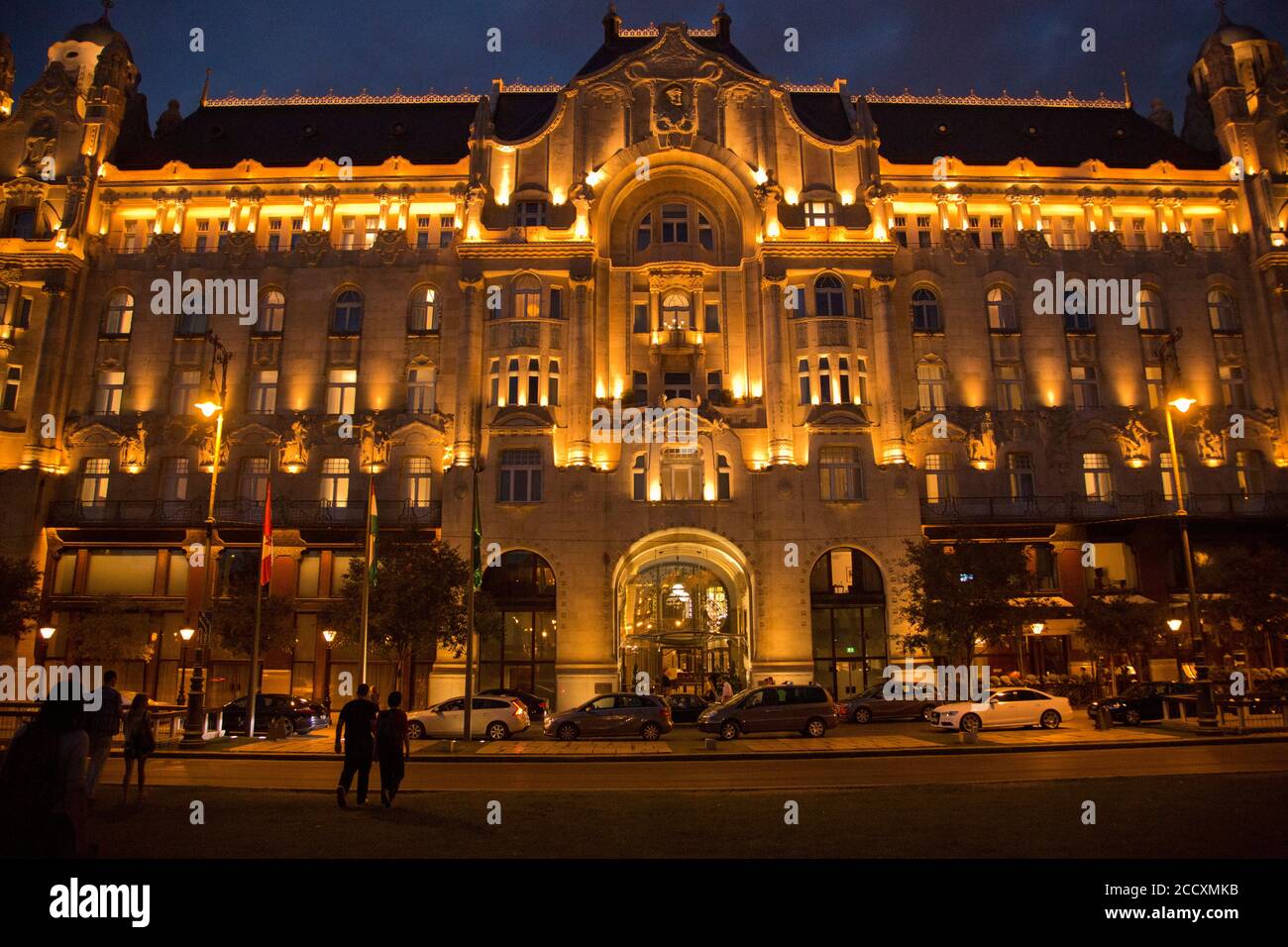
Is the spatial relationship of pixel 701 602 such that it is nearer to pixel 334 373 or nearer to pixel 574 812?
pixel 334 373

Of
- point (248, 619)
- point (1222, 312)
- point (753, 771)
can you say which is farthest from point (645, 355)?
point (1222, 312)

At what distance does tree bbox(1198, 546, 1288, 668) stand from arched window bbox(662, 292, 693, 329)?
94.4ft

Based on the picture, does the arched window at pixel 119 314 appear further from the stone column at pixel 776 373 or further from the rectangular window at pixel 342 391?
the stone column at pixel 776 373

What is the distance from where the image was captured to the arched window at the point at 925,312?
48.8 meters

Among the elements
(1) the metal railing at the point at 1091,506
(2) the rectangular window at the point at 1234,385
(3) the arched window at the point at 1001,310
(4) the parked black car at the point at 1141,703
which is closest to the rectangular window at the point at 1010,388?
(3) the arched window at the point at 1001,310

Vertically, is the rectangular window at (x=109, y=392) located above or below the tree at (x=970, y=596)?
above

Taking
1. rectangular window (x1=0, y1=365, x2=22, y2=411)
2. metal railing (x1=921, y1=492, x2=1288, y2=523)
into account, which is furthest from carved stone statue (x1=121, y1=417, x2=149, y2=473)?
metal railing (x1=921, y1=492, x2=1288, y2=523)

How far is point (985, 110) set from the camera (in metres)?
58.1

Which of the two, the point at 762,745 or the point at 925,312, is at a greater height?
the point at 925,312

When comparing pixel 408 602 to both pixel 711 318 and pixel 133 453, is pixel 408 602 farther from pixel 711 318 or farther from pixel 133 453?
pixel 711 318

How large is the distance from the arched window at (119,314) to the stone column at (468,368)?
19.0 meters

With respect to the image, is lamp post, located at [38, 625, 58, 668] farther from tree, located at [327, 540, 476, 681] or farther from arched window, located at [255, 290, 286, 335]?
arched window, located at [255, 290, 286, 335]

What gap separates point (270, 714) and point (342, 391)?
20.0 meters

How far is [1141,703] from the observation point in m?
32.4
